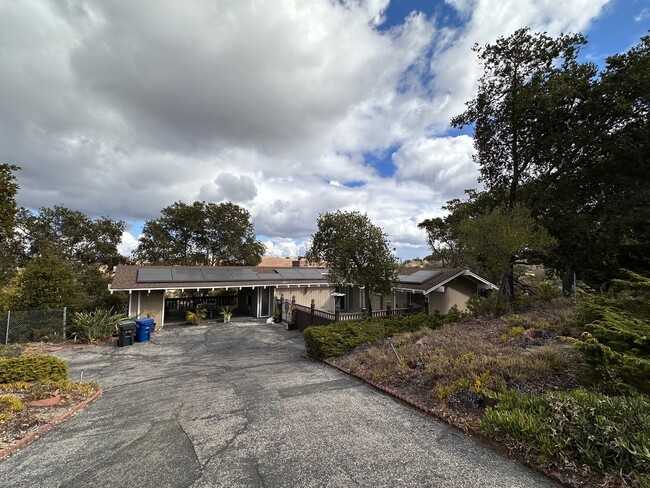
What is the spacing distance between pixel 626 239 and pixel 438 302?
31.3ft

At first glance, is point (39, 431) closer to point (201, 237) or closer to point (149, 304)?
point (149, 304)

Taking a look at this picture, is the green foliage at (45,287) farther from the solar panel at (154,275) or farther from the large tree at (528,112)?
the large tree at (528,112)

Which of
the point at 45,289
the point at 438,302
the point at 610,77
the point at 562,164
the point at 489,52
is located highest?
the point at 489,52

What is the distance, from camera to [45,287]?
12.9 metres

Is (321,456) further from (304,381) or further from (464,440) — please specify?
(304,381)

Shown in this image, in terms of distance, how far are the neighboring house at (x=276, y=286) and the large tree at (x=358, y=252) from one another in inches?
51.2

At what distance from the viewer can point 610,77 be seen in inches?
551

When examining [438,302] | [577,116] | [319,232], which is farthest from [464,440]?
[577,116]

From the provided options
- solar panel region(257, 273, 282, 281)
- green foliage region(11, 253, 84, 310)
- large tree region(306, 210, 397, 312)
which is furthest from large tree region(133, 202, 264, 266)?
large tree region(306, 210, 397, 312)

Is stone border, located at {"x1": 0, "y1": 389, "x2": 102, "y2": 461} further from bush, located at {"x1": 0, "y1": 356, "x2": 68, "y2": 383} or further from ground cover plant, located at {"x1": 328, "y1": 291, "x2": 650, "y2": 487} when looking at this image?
ground cover plant, located at {"x1": 328, "y1": 291, "x2": 650, "y2": 487}

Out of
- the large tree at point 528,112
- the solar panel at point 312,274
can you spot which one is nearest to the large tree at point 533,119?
the large tree at point 528,112

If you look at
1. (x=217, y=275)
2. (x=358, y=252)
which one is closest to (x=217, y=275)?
(x=217, y=275)

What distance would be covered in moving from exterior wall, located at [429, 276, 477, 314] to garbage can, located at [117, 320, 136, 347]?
49.7ft

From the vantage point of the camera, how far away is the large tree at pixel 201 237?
99.1 feet
